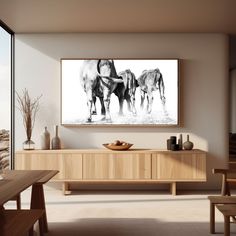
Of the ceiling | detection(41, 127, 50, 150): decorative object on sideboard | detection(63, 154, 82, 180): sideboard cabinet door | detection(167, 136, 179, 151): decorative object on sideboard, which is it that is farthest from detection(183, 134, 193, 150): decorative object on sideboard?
detection(41, 127, 50, 150): decorative object on sideboard

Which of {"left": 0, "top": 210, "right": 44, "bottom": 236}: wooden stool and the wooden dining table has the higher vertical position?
the wooden dining table

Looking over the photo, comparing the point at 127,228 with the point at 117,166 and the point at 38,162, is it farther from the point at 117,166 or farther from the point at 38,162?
the point at 38,162

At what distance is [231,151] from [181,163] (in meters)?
5.69

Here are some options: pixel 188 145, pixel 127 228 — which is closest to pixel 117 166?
pixel 188 145

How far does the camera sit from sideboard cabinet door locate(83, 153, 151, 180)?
6.65 meters

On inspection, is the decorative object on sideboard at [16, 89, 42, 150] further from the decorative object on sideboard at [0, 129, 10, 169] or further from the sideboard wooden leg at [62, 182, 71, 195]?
the sideboard wooden leg at [62, 182, 71, 195]

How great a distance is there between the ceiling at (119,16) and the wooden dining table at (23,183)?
86.7 inches

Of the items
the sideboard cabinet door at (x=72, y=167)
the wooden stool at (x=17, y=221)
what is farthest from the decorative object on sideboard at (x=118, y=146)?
the wooden stool at (x=17, y=221)

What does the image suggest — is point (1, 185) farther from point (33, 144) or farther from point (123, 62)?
point (123, 62)

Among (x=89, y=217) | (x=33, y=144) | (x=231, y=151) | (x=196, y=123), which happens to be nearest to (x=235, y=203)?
(x=89, y=217)

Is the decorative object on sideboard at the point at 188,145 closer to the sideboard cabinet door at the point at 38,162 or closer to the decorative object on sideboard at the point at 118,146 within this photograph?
the decorative object on sideboard at the point at 118,146

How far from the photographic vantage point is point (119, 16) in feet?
20.1

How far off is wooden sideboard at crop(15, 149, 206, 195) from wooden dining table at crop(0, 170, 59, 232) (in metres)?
2.11

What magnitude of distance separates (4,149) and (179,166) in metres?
2.75
